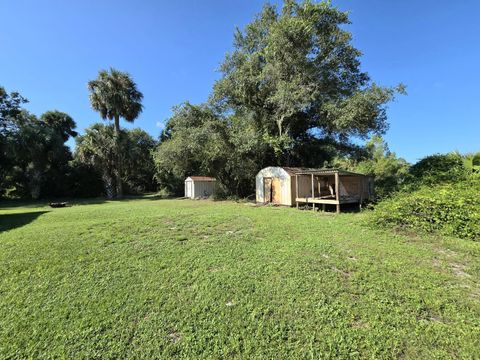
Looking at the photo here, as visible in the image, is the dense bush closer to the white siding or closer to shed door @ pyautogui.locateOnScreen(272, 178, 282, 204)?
shed door @ pyautogui.locateOnScreen(272, 178, 282, 204)

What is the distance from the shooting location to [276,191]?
48.0 ft

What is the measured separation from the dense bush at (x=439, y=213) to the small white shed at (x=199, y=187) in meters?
17.5

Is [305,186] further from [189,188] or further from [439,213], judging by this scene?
[189,188]

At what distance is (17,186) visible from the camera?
25094mm

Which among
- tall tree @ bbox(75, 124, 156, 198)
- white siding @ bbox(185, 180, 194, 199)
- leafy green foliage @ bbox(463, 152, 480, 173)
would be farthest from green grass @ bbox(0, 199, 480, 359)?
tall tree @ bbox(75, 124, 156, 198)

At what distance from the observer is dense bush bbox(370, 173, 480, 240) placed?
5809mm

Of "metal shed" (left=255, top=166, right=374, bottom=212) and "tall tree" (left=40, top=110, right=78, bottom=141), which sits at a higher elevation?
"tall tree" (left=40, top=110, right=78, bottom=141)

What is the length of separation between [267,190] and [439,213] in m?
9.68

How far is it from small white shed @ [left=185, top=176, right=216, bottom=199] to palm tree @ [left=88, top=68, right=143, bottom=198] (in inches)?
279

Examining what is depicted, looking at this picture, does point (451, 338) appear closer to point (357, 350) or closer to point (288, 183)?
point (357, 350)

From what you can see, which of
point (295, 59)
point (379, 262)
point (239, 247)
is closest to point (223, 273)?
point (239, 247)

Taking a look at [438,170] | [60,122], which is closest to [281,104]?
[438,170]

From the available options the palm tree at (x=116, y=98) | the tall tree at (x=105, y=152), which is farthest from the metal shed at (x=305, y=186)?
the palm tree at (x=116, y=98)

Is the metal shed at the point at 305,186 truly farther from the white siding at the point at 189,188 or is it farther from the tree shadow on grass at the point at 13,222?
the tree shadow on grass at the point at 13,222
